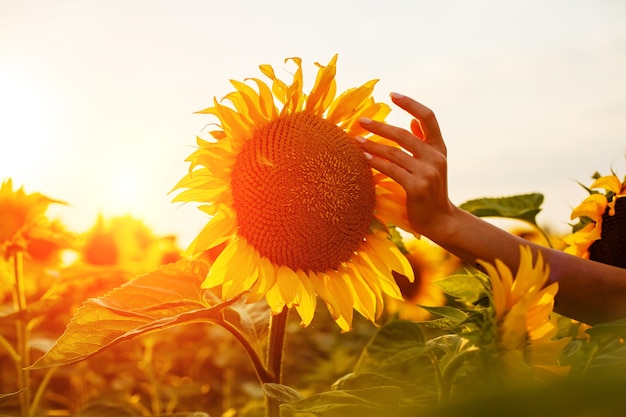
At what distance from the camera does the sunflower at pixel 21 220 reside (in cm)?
215

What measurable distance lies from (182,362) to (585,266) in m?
2.60

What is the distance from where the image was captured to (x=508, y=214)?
1.84m

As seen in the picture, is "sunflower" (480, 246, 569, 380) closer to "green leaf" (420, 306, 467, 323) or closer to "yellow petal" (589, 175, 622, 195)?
"green leaf" (420, 306, 467, 323)

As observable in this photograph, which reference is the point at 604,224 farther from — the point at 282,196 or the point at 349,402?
the point at 349,402

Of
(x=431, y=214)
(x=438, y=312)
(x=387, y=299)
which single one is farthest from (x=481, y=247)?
(x=387, y=299)

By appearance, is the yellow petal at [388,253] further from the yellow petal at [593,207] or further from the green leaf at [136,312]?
the yellow petal at [593,207]

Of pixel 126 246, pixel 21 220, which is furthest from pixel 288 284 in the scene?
pixel 126 246

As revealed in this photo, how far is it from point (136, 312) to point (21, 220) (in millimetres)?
1267

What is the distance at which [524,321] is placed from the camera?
2.58 feet

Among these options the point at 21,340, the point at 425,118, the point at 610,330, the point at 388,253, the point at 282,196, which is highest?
the point at 425,118

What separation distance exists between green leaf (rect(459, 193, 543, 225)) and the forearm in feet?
1.70

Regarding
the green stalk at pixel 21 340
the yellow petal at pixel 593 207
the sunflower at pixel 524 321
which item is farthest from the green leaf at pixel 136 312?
the yellow petal at pixel 593 207

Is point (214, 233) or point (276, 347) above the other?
point (214, 233)

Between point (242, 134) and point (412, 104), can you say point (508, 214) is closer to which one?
point (412, 104)
